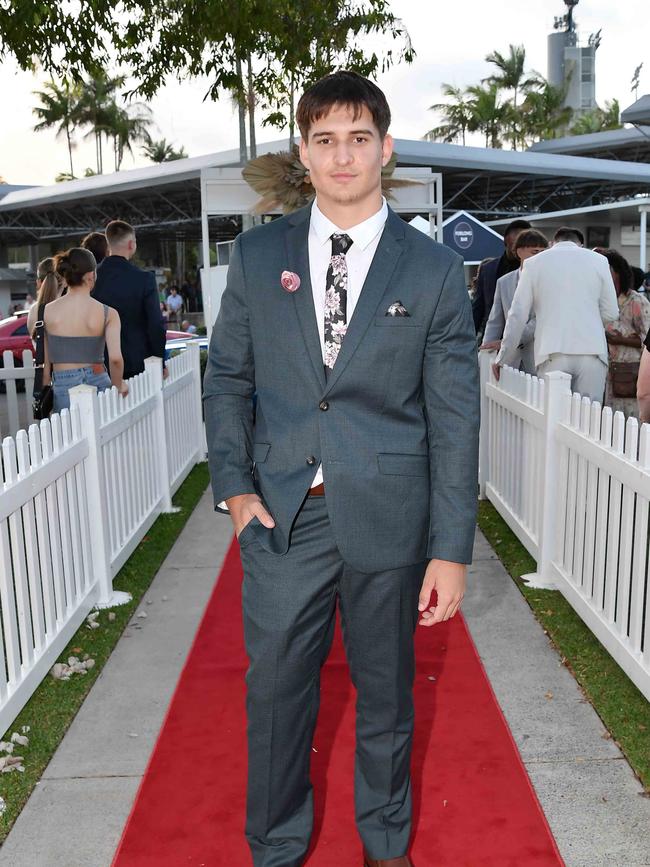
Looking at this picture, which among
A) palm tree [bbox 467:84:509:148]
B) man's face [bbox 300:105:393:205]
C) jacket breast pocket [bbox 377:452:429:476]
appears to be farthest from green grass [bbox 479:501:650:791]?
palm tree [bbox 467:84:509:148]

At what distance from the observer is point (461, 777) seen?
3371 millimetres

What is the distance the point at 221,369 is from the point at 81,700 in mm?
2256

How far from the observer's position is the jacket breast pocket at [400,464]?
7.90 ft

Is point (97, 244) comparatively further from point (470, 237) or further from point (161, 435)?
point (470, 237)

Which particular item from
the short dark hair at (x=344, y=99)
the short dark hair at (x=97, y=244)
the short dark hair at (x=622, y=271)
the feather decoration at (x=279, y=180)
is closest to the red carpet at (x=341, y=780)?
the short dark hair at (x=344, y=99)

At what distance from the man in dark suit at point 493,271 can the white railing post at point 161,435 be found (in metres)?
3.14

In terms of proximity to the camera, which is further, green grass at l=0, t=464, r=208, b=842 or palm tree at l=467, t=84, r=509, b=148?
palm tree at l=467, t=84, r=509, b=148

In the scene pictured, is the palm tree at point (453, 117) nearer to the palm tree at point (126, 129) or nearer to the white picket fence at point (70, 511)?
the palm tree at point (126, 129)

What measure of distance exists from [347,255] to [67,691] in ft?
8.85

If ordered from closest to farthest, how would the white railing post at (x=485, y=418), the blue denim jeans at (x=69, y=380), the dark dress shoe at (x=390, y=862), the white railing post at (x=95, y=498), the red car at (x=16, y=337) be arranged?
1. the dark dress shoe at (x=390, y=862)
2. the white railing post at (x=95, y=498)
3. the blue denim jeans at (x=69, y=380)
4. the white railing post at (x=485, y=418)
5. the red car at (x=16, y=337)

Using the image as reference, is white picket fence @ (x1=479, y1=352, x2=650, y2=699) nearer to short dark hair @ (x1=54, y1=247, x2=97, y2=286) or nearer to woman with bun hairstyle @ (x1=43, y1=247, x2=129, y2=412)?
woman with bun hairstyle @ (x1=43, y1=247, x2=129, y2=412)

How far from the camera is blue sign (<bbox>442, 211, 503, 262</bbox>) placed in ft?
45.0

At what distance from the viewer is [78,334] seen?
6473 millimetres

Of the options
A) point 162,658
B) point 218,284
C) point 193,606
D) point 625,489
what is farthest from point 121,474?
point 218,284
